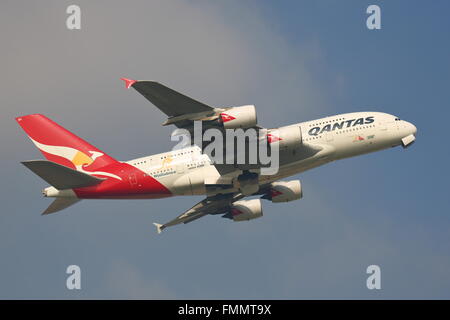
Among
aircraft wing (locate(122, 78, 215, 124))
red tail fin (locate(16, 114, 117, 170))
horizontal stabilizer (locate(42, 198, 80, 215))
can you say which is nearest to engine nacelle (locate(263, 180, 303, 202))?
aircraft wing (locate(122, 78, 215, 124))

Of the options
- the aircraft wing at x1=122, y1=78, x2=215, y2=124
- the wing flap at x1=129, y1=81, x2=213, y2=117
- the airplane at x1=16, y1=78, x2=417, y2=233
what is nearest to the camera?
the aircraft wing at x1=122, y1=78, x2=215, y2=124

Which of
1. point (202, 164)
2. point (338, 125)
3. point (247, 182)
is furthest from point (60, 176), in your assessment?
point (338, 125)

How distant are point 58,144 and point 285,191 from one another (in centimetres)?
1747

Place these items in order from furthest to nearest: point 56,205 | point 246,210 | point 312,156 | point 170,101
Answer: point 246,210 → point 56,205 → point 312,156 → point 170,101

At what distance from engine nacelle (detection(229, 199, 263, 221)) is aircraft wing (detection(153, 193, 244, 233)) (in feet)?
1.69

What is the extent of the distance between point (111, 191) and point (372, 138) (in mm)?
18845

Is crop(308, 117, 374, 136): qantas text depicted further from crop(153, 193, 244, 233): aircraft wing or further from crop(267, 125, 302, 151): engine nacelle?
crop(153, 193, 244, 233): aircraft wing

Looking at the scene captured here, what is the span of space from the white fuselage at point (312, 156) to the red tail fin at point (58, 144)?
3844 millimetres

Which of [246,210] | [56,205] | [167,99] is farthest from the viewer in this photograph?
[246,210]

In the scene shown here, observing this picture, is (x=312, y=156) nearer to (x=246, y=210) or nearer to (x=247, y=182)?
(x=247, y=182)

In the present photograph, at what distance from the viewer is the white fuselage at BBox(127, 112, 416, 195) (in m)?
58.7

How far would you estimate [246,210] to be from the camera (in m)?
66.0

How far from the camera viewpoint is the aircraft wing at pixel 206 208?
216ft

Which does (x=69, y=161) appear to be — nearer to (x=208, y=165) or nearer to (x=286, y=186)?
(x=208, y=165)
